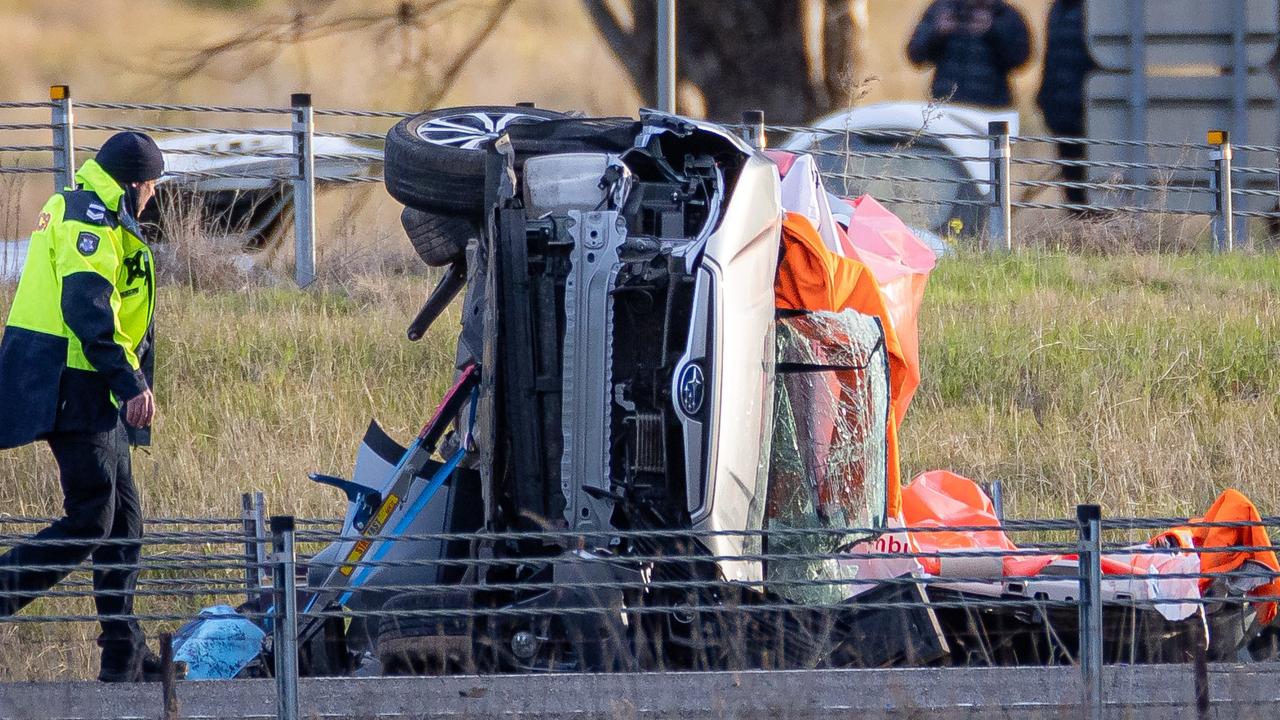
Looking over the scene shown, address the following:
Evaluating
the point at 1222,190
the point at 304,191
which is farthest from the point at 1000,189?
the point at 304,191

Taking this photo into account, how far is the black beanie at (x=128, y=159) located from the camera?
5461 mm

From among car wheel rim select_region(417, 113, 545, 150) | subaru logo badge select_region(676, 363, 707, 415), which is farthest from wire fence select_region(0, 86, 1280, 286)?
subaru logo badge select_region(676, 363, 707, 415)

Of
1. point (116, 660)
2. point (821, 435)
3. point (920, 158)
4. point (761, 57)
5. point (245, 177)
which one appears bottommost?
point (116, 660)

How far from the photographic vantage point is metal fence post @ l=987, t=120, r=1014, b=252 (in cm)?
1280

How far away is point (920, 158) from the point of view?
14039 mm

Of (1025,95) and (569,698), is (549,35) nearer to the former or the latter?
(1025,95)

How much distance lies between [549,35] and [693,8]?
1.55 metres

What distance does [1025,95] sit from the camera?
14.7m

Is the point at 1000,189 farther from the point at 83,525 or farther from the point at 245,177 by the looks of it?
the point at 83,525

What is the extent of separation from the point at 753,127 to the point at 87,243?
23.9ft

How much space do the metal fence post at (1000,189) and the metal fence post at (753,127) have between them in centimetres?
195

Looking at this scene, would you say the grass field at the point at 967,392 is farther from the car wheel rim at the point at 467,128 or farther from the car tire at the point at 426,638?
the car wheel rim at the point at 467,128

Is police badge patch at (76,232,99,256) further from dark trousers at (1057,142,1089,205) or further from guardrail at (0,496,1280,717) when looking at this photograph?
dark trousers at (1057,142,1089,205)

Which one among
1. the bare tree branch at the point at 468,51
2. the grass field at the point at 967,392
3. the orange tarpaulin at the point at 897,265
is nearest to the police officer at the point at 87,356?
the grass field at the point at 967,392
